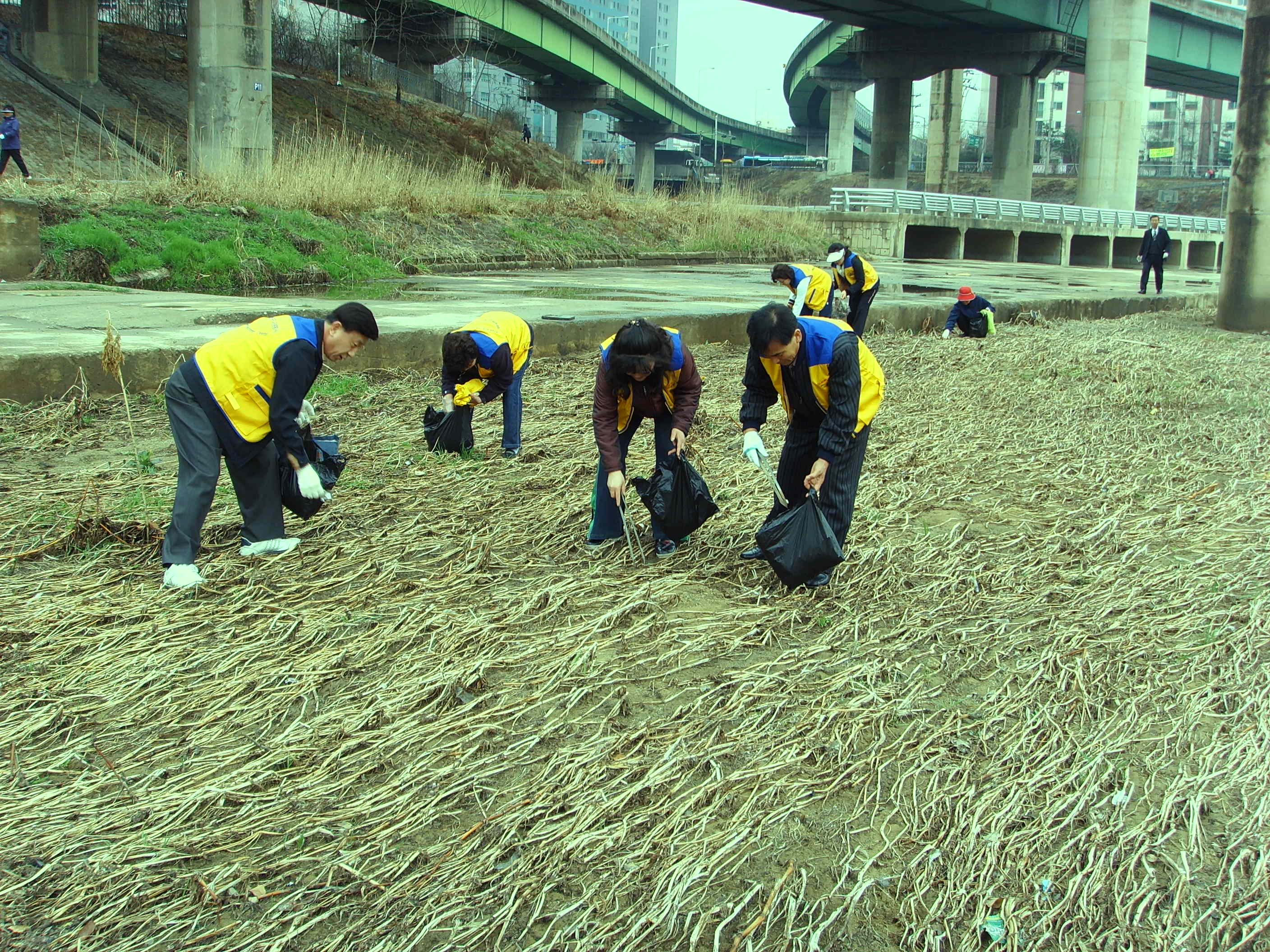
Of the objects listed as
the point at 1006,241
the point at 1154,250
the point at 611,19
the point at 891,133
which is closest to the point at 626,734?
the point at 1154,250

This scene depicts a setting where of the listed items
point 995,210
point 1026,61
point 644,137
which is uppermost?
point 644,137

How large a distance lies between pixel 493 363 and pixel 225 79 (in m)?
A: 20.4

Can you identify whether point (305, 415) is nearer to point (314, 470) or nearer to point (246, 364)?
point (314, 470)

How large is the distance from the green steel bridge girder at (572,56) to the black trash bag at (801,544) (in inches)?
1424

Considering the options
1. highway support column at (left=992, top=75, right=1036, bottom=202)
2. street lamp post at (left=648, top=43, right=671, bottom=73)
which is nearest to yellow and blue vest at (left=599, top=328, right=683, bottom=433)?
highway support column at (left=992, top=75, right=1036, bottom=202)

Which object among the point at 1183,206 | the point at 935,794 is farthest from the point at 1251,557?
the point at 1183,206

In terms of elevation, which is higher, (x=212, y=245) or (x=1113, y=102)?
(x=1113, y=102)

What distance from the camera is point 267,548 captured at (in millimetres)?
4746

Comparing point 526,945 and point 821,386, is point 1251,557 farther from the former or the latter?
point 526,945

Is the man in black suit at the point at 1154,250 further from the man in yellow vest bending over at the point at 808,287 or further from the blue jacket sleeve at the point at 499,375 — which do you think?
the blue jacket sleeve at the point at 499,375

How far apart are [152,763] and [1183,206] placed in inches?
3051

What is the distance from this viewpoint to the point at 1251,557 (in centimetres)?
527

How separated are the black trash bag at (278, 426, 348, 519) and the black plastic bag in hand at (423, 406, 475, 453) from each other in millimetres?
1568

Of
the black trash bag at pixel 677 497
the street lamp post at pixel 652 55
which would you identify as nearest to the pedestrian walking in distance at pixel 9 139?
the black trash bag at pixel 677 497
